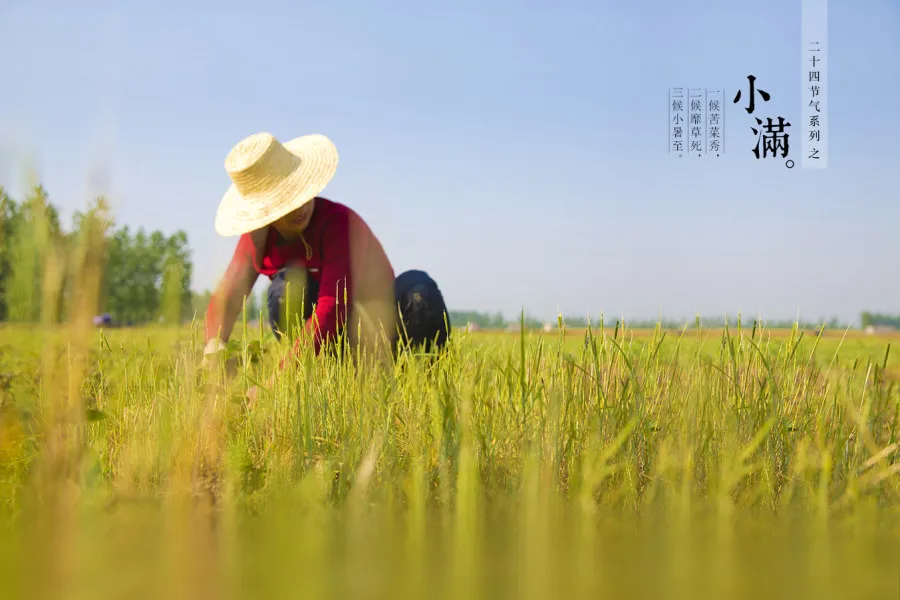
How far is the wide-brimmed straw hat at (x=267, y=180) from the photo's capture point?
3.43m

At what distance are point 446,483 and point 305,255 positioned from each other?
7.83 feet

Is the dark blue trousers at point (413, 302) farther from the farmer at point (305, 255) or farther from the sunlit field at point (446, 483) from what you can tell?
the sunlit field at point (446, 483)

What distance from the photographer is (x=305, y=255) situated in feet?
12.8

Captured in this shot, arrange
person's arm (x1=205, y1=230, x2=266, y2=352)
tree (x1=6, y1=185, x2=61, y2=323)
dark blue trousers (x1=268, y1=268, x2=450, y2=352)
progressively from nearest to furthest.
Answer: tree (x1=6, y1=185, x2=61, y2=323)
person's arm (x1=205, y1=230, x2=266, y2=352)
dark blue trousers (x1=268, y1=268, x2=450, y2=352)

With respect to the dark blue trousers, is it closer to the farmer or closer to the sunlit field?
the farmer

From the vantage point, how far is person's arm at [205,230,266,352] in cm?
362

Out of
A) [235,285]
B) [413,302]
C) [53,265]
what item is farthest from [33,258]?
[413,302]

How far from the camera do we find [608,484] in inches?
76.7

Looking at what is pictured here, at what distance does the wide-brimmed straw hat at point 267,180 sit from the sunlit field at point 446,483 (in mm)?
842

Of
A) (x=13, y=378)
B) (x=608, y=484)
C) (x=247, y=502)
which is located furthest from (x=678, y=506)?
(x=13, y=378)

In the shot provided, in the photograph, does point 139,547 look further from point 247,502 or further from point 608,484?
Answer: point 608,484

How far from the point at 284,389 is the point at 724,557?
1539 millimetres

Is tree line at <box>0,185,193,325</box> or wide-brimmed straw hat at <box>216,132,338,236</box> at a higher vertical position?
wide-brimmed straw hat at <box>216,132,338,236</box>

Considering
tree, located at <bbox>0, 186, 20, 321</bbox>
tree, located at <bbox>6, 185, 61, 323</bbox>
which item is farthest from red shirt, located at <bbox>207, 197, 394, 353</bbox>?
tree, located at <bbox>6, 185, 61, 323</bbox>
